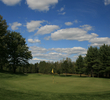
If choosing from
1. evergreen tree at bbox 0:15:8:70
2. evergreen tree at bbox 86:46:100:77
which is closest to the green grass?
evergreen tree at bbox 0:15:8:70

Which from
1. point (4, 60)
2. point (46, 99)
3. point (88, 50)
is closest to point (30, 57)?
point (4, 60)

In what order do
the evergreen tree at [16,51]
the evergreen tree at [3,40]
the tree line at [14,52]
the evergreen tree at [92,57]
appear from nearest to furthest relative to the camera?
the evergreen tree at [3,40]
the tree line at [14,52]
the evergreen tree at [16,51]
the evergreen tree at [92,57]

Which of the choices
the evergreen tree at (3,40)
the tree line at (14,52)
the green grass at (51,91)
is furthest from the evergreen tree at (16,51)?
the green grass at (51,91)

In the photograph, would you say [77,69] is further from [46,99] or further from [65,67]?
[46,99]

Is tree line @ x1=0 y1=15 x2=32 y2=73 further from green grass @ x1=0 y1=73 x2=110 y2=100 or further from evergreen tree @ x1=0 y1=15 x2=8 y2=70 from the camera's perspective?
green grass @ x1=0 y1=73 x2=110 y2=100

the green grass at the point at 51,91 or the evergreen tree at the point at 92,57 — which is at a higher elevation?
the evergreen tree at the point at 92,57

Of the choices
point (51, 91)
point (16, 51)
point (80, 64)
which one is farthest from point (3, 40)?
point (80, 64)

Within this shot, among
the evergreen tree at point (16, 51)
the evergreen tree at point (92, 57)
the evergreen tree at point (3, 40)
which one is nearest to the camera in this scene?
the evergreen tree at point (3, 40)

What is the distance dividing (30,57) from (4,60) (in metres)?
9.45

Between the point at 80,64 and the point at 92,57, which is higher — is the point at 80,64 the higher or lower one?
the lower one

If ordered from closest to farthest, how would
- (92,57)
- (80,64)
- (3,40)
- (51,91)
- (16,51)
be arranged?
(51,91) → (3,40) → (16,51) → (92,57) → (80,64)

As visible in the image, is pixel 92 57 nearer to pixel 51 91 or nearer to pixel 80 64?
pixel 80 64

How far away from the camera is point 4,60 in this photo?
35781mm

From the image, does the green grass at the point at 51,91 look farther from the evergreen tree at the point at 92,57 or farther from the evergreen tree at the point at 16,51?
the evergreen tree at the point at 92,57
